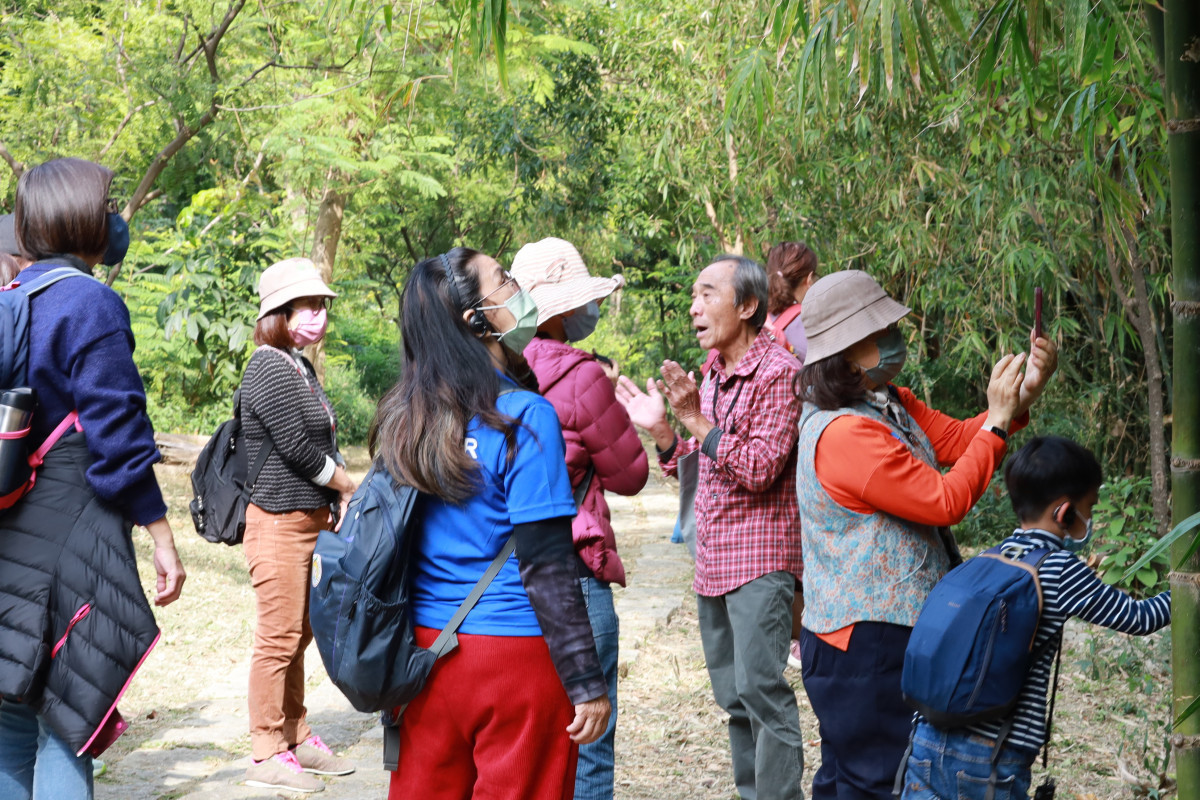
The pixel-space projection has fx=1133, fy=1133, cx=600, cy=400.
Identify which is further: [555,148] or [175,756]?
[555,148]

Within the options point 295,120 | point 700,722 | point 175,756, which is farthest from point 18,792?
point 295,120

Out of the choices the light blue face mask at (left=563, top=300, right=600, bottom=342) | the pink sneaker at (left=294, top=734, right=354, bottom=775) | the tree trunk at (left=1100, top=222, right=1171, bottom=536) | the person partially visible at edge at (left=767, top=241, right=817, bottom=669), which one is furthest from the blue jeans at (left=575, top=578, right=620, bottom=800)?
the tree trunk at (left=1100, top=222, right=1171, bottom=536)

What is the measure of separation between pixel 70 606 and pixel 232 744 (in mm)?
2266

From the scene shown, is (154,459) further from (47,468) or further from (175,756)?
(175,756)

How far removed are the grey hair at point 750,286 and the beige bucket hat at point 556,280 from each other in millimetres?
439

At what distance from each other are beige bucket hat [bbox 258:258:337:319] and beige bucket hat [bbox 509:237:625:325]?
42.7 inches

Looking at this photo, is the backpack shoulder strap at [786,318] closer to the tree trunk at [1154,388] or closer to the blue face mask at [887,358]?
the tree trunk at [1154,388]

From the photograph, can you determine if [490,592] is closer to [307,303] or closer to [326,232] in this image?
[307,303]

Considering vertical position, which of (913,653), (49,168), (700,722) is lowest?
(700,722)

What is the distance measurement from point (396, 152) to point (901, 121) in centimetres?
739

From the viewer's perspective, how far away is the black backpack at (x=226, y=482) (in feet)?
13.1

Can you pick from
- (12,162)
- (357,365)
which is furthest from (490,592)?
(357,365)

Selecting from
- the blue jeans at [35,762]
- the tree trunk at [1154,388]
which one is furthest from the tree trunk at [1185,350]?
the tree trunk at [1154,388]

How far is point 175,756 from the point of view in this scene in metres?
4.34
